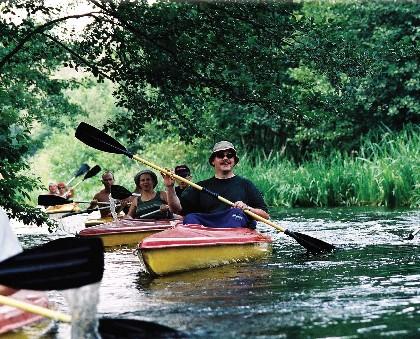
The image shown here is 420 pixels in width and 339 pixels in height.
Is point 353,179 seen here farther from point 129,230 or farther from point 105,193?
point 129,230

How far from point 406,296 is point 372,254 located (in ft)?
9.70

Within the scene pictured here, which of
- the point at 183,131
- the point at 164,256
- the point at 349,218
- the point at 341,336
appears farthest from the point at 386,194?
the point at 341,336

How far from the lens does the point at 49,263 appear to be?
15.0 feet

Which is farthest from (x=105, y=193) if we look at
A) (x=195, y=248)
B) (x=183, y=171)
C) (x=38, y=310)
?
(x=38, y=310)

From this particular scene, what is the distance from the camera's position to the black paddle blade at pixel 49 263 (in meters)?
4.50

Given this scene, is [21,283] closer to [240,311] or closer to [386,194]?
[240,311]

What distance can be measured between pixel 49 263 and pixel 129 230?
6602mm

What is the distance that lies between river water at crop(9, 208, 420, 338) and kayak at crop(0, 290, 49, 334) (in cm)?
14

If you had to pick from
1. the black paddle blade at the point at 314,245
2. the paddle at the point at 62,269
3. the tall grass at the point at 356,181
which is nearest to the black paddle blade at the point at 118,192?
the black paddle blade at the point at 314,245

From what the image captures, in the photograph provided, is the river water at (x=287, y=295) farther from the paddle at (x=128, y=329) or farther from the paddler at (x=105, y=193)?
the paddler at (x=105, y=193)

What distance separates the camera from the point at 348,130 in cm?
2478

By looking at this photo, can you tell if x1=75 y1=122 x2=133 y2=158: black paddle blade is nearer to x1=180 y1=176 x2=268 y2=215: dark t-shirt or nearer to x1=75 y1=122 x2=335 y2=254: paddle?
x1=75 y1=122 x2=335 y2=254: paddle

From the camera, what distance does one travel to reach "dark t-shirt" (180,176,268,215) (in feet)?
29.9

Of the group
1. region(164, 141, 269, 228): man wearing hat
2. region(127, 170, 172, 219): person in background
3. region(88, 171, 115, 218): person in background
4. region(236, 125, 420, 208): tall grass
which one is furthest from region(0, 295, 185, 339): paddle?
region(236, 125, 420, 208): tall grass
